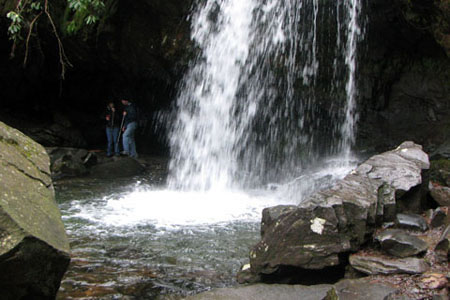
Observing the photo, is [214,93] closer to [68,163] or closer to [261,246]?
[68,163]

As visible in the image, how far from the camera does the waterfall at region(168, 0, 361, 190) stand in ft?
34.4

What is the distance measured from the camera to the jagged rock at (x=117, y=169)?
37.3 ft

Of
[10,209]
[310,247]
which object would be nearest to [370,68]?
[310,247]

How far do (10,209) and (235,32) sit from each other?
9260 millimetres

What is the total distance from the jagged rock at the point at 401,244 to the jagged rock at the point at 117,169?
877 cm

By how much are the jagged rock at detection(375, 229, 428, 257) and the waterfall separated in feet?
22.4

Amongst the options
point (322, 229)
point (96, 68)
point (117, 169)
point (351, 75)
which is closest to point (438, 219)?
point (322, 229)

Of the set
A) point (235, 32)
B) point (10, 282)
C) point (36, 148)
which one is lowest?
point (10, 282)

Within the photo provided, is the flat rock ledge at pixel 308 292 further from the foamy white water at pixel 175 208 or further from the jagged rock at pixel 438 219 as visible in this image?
the foamy white water at pixel 175 208

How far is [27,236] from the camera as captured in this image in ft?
9.37

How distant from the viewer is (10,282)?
2.92m

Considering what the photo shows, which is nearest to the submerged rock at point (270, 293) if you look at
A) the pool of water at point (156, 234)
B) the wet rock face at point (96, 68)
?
the pool of water at point (156, 234)

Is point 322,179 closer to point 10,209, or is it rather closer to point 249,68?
point 249,68

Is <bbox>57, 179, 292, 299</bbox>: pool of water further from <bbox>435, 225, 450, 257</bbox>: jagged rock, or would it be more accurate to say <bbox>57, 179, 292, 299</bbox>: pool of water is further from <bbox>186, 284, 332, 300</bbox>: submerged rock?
<bbox>435, 225, 450, 257</bbox>: jagged rock
